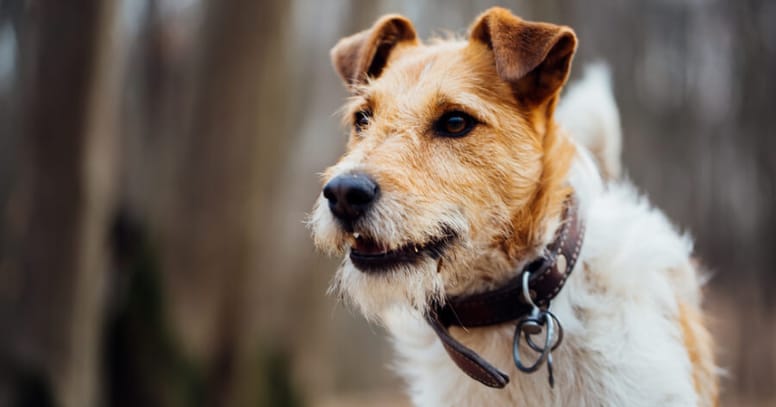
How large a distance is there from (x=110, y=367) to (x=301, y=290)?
6.21ft

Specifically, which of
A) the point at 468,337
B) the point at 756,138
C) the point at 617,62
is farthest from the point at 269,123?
the point at 756,138

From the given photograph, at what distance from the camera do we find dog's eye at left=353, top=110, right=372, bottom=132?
2649 mm

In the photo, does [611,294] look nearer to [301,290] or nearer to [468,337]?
[468,337]

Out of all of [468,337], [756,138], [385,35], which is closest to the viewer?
[468,337]

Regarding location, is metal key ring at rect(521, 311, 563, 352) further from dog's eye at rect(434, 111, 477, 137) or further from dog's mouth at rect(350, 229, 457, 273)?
dog's eye at rect(434, 111, 477, 137)

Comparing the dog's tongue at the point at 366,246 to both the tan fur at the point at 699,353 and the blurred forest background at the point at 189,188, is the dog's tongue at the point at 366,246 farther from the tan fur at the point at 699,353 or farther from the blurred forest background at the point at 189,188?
the blurred forest background at the point at 189,188

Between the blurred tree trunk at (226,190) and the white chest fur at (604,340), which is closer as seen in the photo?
the white chest fur at (604,340)

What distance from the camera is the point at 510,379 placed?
238cm

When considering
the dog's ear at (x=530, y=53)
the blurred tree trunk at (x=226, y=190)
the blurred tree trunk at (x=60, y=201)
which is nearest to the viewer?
the dog's ear at (x=530, y=53)

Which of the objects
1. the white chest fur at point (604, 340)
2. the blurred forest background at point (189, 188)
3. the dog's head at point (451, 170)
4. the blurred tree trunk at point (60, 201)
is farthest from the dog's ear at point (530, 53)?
the blurred tree trunk at point (60, 201)

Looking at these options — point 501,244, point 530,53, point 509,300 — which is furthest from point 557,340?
point 530,53

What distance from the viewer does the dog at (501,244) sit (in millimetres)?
2203

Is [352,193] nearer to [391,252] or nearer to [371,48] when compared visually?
[391,252]

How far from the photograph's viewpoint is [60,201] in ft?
16.8
